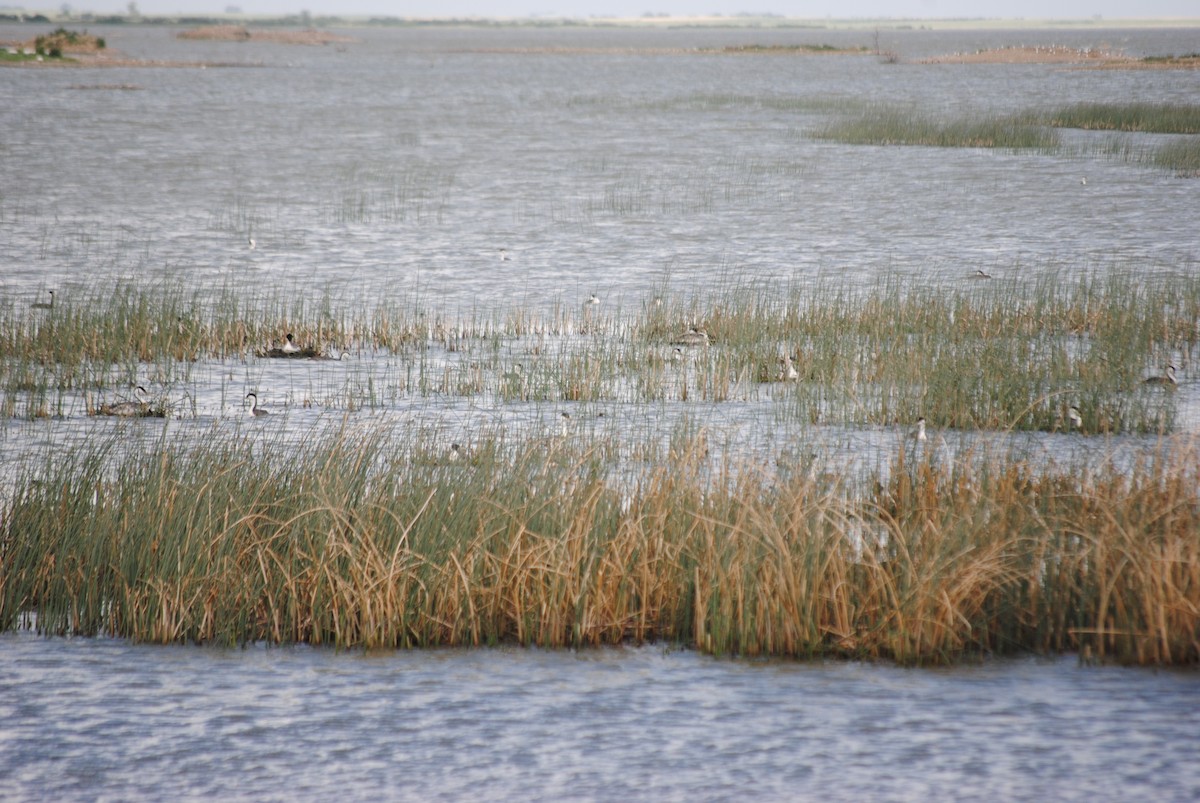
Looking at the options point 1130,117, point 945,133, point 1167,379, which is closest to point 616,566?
point 1167,379

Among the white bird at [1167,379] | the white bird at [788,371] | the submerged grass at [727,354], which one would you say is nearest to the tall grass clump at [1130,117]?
the submerged grass at [727,354]

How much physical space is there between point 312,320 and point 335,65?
9587 cm

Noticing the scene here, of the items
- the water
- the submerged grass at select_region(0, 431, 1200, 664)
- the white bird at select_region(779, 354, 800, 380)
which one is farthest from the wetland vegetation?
the white bird at select_region(779, 354, 800, 380)

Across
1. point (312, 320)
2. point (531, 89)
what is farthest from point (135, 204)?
point (531, 89)


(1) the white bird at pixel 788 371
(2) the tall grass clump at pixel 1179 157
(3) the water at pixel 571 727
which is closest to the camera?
(3) the water at pixel 571 727

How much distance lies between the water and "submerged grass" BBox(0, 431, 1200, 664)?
0.48 ft

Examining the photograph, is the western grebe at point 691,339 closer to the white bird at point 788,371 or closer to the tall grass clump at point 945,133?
the white bird at point 788,371

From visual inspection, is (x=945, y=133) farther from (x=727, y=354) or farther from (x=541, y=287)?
(x=727, y=354)

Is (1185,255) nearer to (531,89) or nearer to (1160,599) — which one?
(1160,599)

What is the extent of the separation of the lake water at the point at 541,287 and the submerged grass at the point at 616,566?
17 centimetres

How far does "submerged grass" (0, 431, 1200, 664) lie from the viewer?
18.8 ft

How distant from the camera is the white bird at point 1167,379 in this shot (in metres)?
10.3

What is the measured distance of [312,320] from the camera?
1464 centimetres

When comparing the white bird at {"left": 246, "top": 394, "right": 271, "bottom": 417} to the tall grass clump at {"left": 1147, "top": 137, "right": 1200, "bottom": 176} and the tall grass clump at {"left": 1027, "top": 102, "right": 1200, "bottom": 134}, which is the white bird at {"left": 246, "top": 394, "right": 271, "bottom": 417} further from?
the tall grass clump at {"left": 1027, "top": 102, "right": 1200, "bottom": 134}
